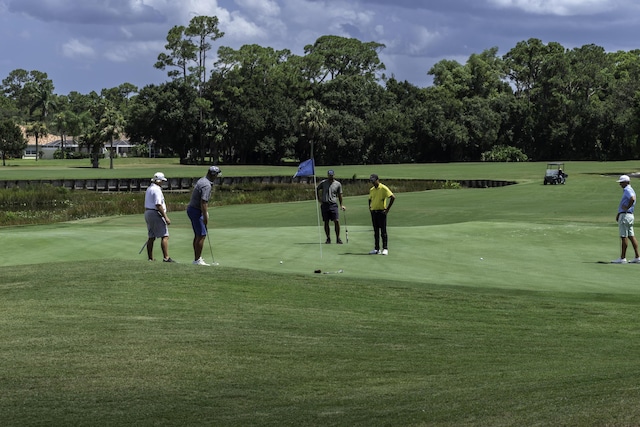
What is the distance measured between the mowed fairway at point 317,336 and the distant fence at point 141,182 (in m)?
61.1

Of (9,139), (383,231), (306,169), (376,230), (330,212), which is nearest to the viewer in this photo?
(383,231)

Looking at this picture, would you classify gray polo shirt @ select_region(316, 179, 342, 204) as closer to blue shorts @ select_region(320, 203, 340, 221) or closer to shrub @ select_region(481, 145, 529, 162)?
blue shorts @ select_region(320, 203, 340, 221)

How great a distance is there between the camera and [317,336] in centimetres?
1177

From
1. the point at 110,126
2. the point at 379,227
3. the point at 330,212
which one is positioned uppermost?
the point at 110,126

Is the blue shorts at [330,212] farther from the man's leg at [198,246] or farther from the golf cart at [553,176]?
the golf cart at [553,176]

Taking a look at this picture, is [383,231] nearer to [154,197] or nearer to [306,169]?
[306,169]

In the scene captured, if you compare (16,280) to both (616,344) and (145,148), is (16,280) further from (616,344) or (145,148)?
(145,148)

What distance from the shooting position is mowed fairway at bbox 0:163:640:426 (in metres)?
7.96

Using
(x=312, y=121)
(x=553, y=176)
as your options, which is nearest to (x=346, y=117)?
(x=312, y=121)

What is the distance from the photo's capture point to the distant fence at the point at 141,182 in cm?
8312

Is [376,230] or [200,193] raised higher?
[200,193]

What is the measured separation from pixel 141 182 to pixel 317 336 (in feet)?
266

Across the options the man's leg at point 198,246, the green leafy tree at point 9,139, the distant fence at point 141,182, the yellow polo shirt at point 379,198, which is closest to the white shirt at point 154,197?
the man's leg at point 198,246

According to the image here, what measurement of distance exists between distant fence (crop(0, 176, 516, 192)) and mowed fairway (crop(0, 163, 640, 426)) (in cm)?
6112
